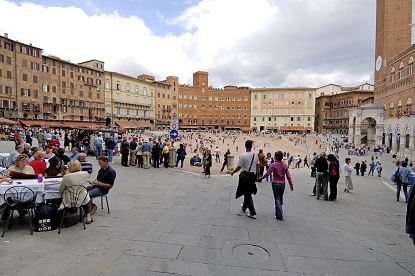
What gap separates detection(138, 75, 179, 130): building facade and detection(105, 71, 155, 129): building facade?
79.2 inches

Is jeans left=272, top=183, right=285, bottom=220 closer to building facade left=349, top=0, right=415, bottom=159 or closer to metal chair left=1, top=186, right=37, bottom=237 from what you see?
metal chair left=1, top=186, right=37, bottom=237

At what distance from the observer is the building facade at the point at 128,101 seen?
62.0 m

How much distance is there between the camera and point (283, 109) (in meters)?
93.4

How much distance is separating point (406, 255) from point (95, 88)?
59821mm

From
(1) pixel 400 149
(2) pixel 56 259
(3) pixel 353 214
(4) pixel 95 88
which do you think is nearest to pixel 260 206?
(3) pixel 353 214

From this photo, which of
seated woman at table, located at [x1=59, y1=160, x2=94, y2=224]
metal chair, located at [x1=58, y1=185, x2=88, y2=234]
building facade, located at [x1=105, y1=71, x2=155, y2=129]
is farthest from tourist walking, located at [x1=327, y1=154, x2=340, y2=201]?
building facade, located at [x1=105, y1=71, x2=155, y2=129]

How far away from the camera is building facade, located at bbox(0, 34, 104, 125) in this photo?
37656 mm

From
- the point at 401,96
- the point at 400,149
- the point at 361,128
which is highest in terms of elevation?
the point at 401,96

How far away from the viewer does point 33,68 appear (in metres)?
41.3

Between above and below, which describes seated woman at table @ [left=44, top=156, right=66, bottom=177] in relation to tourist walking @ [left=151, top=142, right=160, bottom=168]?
above

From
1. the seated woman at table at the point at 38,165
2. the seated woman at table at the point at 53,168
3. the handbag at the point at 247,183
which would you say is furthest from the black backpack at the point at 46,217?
the handbag at the point at 247,183

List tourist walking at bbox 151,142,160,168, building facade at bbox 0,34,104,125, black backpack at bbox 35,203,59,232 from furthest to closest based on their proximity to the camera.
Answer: building facade at bbox 0,34,104,125
tourist walking at bbox 151,142,160,168
black backpack at bbox 35,203,59,232

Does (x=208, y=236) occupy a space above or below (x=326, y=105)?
below

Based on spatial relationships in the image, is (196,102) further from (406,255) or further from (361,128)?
(406,255)
